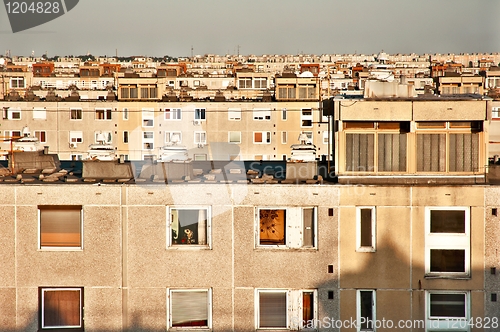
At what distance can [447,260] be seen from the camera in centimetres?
1152

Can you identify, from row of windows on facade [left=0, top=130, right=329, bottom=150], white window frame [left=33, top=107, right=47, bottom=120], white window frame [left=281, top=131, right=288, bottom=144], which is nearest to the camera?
row of windows on facade [left=0, top=130, right=329, bottom=150]

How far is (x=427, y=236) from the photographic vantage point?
37.7 ft

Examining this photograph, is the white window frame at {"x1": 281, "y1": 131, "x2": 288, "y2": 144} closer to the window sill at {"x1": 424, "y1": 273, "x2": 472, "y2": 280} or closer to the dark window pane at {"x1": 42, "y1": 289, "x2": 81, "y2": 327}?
the window sill at {"x1": 424, "y1": 273, "x2": 472, "y2": 280}

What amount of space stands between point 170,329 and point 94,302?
107 cm

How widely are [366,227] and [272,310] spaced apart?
1.66m

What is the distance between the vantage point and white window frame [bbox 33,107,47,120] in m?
52.3

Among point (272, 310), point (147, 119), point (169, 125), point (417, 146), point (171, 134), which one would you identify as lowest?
point (272, 310)

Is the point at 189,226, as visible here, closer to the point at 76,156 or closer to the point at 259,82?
the point at 76,156

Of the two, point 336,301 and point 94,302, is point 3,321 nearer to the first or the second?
point 94,302

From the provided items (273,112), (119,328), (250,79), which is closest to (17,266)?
(119,328)

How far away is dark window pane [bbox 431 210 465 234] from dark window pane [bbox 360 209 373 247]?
2.70 feet

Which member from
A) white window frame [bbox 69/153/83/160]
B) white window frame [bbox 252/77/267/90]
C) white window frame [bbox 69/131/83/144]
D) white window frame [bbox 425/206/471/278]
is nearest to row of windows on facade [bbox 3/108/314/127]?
white window frame [bbox 69/131/83/144]

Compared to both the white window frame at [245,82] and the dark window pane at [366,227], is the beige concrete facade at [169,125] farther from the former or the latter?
the dark window pane at [366,227]

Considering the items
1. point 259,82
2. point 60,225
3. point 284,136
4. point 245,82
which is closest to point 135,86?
point 284,136
